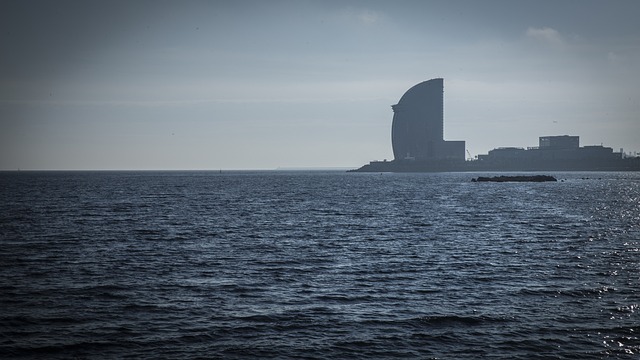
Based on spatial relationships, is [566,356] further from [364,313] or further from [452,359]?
[364,313]

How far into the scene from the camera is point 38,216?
72875 millimetres

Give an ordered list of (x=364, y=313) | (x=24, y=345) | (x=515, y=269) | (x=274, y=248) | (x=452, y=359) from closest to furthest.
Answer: (x=452, y=359), (x=24, y=345), (x=364, y=313), (x=515, y=269), (x=274, y=248)

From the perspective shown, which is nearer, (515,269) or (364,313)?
(364,313)

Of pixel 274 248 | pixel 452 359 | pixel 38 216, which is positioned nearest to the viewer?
pixel 452 359

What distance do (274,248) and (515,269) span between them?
1804 centimetres

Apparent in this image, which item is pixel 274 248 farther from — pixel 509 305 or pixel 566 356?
pixel 566 356

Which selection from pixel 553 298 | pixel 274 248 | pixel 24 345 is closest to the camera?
pixel 24 345

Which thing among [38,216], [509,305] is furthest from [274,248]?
[38,216]

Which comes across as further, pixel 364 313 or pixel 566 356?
pixel 364 313

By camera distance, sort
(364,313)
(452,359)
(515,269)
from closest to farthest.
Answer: (452,359)
(364,313)
(515,269)

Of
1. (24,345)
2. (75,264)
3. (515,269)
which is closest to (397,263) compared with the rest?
(515,269)

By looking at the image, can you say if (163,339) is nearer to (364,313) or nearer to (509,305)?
(364,313)

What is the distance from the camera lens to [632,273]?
34.6m

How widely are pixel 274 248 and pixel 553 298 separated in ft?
73.9
